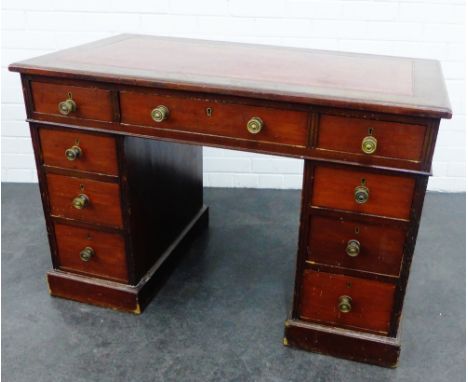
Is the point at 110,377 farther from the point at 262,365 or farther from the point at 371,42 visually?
the point at 371,42

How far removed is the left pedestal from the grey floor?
10cm

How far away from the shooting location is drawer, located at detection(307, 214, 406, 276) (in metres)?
1.71

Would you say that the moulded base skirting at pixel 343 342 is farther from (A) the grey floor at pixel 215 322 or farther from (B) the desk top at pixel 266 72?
(B) the desk top at pixel 266 72

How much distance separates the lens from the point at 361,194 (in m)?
1.64

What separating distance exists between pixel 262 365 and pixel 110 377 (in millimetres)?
535

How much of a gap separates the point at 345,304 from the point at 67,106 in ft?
3.86

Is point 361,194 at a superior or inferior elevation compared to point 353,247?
superior

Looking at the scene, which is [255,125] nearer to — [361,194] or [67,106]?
[361,194]

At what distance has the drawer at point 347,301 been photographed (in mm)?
1807

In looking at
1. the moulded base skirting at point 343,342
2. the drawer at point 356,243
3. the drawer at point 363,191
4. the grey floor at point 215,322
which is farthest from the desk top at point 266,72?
the grey floor at point 215,322

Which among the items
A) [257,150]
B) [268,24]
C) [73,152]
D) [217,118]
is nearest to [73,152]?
[73,152]

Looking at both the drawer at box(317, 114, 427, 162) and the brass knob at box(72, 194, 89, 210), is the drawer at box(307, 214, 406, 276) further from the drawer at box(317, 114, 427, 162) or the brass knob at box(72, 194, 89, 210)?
the brass knob at box(72, 194, 89, 210)

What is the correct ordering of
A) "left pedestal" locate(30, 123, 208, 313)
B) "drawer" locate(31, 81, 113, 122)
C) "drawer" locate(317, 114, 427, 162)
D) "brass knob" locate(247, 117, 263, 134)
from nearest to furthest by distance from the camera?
"drawer" locate(317, 114, 427, 162), "brass knob" locate(247, 117, 263, 134), "drawer" locate(31, 81, 113, 122), "left pedestal" locate(30, 123, 208, 313)

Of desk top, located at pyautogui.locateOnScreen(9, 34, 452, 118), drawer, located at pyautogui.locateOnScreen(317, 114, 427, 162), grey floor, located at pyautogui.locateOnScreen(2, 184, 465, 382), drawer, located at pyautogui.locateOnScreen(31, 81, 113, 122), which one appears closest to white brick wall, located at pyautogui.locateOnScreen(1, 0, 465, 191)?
desk top, located at pyautogui.locateOnScreen(9, 34, 452, 118)
